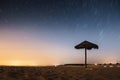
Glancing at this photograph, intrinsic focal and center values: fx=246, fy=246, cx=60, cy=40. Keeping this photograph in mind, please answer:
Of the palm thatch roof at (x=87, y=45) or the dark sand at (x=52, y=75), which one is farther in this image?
the palm thatch roof at (x=87, y=45)

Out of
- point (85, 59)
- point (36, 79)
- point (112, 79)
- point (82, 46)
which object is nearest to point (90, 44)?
point (82, 46)

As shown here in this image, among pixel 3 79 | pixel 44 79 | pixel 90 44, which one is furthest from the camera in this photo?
pixel 90 44

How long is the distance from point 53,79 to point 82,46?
11.4 metres

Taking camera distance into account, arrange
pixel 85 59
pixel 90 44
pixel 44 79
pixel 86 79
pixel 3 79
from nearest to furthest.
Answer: pixel 3 79
pixel 44 79
pixel 86 79
pixel 90 44
pixel 85 59

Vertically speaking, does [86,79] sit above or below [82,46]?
below

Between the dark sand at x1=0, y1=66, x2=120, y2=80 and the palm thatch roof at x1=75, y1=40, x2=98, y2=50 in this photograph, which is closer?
the dark sand at x1=0, y1=66, x2=120, y2=80

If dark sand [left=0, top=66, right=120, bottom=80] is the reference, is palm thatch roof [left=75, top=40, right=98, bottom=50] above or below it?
above

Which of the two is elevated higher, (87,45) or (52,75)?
(87,45)

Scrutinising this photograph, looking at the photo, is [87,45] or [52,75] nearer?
[52,75]

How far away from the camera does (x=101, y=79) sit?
31.2ft

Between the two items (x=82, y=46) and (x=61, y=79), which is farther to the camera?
(x=82, y=46)

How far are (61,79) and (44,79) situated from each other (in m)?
0.71

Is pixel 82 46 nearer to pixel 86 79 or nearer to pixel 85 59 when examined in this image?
pixel 85 59

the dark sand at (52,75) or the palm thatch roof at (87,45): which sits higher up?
the palm thatch roof at (87,45)
